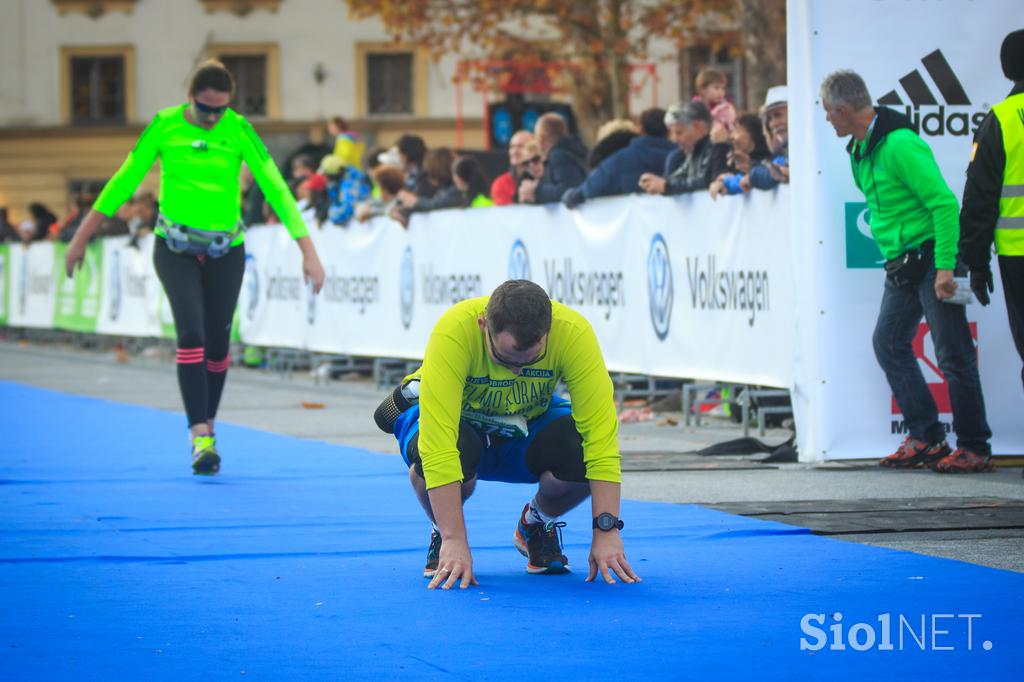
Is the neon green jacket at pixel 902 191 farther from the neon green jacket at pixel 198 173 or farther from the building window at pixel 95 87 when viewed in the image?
the building window at pixel 95 87

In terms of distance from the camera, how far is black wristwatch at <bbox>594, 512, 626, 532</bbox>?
18.2ft

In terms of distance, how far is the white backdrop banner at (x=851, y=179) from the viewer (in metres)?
9.34

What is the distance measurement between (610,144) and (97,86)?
37.0 metres

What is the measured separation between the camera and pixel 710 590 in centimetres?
549

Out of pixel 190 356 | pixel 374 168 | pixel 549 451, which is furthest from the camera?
pixel 374 168

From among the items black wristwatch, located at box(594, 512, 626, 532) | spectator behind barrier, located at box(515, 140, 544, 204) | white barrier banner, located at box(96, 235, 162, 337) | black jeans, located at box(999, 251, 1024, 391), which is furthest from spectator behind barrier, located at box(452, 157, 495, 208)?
black wristwatch, located at box(594, 512, 626, 532)

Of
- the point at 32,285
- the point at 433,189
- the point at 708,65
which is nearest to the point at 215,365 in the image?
the point at 433,189

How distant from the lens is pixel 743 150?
1115cm

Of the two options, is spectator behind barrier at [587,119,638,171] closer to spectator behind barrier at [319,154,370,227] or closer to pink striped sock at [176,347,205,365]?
spectator behind barrier at [319,154,370,227]

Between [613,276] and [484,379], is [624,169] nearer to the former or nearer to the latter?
[613,276]

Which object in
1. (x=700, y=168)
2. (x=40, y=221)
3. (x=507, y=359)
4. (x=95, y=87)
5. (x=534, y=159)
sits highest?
(x=95, y=87)

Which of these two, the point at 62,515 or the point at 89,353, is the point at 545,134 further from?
the point at 89,353

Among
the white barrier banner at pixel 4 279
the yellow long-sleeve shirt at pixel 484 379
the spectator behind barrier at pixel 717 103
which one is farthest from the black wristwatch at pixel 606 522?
the white barrier banner at pixel 4 279

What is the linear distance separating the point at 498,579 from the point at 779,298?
4930mm
